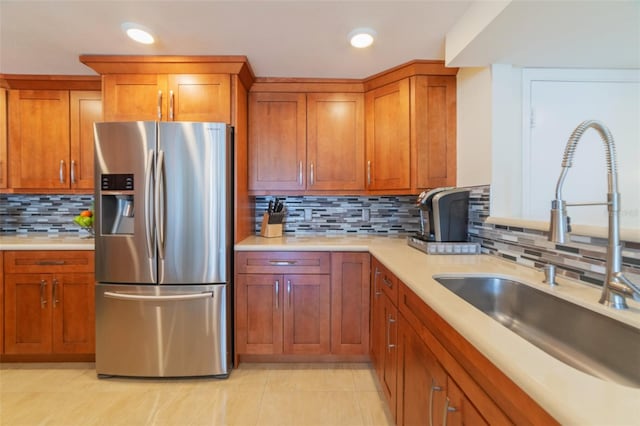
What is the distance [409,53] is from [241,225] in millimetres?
1737

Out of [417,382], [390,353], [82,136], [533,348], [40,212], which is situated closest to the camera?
[533,348]

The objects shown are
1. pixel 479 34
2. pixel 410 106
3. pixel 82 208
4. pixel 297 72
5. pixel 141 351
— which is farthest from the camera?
pixel 82 208

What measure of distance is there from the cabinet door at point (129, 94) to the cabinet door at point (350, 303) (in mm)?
1715

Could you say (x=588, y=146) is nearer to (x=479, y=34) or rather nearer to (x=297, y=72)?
(x=479, y=34)

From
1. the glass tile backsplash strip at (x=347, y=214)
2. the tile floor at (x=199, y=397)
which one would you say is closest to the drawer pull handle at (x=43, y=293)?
the tile floor at (x=199, y=397)

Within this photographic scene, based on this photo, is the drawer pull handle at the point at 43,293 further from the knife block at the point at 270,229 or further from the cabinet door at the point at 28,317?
the knife block at the point at 270,229

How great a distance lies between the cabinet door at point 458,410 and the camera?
744 millimetres

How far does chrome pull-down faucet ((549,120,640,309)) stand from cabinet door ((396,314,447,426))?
0.55 meters

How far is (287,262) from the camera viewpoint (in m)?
2.19

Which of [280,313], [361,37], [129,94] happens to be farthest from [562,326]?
[129,94]

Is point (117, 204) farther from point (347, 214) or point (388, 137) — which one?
point (388, 137)

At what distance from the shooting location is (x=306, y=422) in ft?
5.49

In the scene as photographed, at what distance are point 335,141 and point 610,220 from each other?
1.91 metres

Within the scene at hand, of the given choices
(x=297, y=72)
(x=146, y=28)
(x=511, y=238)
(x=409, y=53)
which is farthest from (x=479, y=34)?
(x=146, y=28)
